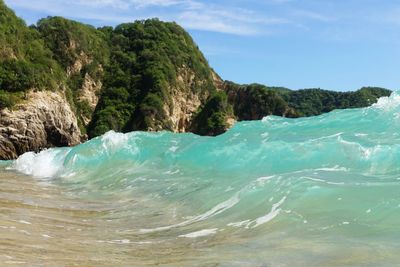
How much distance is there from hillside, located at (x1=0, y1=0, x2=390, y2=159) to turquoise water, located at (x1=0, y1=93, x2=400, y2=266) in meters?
30.4

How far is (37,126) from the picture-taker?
4375 cm

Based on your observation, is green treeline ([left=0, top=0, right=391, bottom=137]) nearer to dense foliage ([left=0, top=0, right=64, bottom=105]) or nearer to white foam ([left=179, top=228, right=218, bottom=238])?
dense foliage ([left=0, top=0, right=64, bottom=105])

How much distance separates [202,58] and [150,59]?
12266 mm

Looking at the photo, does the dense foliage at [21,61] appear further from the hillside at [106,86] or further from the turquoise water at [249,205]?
the turquoise water at [249,205]

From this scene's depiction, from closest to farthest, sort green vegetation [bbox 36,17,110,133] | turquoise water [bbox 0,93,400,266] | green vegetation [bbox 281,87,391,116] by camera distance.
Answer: turquoise water [bbox 0,93,400,266]
green vegetation [bbox 36,17,110,133]
green vegetation [bbox 281,87,391,116]

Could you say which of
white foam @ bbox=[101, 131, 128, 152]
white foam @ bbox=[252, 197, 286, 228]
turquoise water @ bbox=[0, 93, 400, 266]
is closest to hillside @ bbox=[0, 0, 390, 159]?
white foam @ bbox=[101, 131, 128, 152]

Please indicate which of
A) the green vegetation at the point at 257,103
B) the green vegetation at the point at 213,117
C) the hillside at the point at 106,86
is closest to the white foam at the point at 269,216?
the hillside at the point at 106,86

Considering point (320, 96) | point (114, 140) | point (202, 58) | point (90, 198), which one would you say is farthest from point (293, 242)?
point (320, 96)

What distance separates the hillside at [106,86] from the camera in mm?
45969

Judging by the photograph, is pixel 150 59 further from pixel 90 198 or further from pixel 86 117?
pixel 90 198

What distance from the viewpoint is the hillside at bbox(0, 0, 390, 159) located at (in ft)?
151

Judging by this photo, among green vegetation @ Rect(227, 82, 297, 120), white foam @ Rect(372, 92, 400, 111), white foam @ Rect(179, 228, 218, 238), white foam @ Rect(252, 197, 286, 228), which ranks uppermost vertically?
green vegetation @ Rect(227, 82, 297, 120)

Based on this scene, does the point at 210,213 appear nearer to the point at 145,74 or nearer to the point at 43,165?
the point at 43,165

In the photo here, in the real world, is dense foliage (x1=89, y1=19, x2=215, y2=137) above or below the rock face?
above
